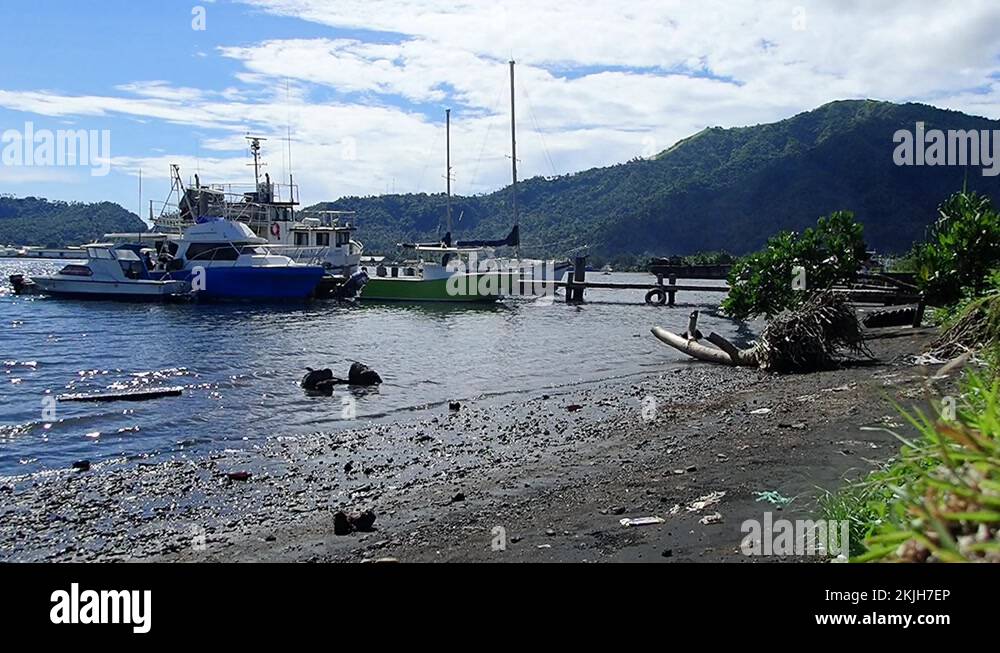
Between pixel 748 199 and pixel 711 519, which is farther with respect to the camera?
pixel 748 199

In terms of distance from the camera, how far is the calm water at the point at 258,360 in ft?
46.6

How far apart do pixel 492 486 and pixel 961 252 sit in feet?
47.0

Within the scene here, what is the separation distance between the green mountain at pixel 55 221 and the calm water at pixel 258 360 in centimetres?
10889

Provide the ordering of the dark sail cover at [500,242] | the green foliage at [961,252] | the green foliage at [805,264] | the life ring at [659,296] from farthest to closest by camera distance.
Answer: the dark sail cover at [500,242] → the life ring at [659,296] → the green foliage at [805,264] → the green foliage at [961,252]

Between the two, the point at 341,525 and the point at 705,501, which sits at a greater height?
the point at 705,501

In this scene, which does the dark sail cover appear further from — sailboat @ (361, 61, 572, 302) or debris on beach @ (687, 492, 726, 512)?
debris on beach @ (687, 492, 726, 512)

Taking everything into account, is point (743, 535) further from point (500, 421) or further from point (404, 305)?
point (404, 305)

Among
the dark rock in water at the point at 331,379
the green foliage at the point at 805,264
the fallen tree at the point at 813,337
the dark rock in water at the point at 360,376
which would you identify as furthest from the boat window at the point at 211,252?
the fallen tree at the point at 813,337

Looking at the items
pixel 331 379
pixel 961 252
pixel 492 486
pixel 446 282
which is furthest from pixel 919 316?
pixel 446 282

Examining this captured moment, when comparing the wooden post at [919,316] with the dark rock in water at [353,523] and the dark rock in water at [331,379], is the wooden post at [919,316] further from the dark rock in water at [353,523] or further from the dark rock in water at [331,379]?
the dark rock in water at [353,523]

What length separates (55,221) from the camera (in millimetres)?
171375

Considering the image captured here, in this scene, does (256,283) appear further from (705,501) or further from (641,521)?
(641,521)
